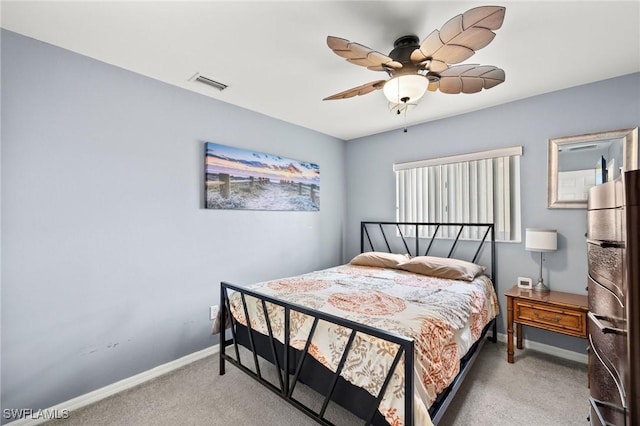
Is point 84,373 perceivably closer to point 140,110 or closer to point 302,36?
point 140,110

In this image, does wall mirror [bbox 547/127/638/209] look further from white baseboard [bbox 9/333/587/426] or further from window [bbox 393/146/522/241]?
white baseboard [bbox 9/333/587/426]

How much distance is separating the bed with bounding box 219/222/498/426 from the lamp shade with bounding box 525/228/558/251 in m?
0.43

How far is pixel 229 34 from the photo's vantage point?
187 cm

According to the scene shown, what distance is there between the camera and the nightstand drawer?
2.29 m

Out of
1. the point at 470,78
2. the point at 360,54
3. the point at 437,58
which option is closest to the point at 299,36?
the point at 360,54

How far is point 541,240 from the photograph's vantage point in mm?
2625

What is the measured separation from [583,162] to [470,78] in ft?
5.50

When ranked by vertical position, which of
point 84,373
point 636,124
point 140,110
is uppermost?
point 140,110

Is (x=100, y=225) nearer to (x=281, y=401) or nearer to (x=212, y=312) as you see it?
(x=212, y=312)

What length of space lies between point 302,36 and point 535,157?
8.49 feet

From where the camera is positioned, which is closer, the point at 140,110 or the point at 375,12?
the point at 375,12

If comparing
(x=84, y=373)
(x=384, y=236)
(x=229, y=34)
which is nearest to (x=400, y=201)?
(x=384, y=236)

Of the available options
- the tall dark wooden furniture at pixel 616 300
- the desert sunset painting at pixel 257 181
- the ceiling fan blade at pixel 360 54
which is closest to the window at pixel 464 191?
the desert sunset painting at pixel 257 181

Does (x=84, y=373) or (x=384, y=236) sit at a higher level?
(x=384, y=236)
